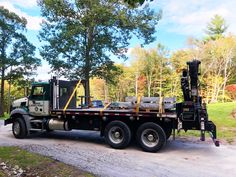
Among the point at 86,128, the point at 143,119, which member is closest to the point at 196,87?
the point at 143,119

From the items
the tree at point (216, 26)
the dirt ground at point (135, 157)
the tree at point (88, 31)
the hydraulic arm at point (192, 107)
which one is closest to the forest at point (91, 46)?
the tree at point (88, 31)

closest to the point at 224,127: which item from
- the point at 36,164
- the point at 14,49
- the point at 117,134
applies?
the point at 117,134

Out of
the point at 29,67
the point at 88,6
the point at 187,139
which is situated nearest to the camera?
the point at 187,139

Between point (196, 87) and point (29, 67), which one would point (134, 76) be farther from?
point (196, 87)

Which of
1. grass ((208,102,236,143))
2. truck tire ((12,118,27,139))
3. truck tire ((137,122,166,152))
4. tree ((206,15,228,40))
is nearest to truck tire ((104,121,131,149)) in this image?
truck tire ((137,122,166,152))

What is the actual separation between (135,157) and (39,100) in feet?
18.0

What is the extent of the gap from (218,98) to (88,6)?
33.0 metres

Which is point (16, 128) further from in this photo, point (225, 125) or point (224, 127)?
point (225, 125)

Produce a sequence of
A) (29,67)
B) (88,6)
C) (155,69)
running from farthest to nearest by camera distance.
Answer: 1. (155,69)
2. (29,67)
3. (88,6)

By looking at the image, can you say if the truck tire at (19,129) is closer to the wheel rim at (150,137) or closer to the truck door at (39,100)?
the truck door at (39,100)

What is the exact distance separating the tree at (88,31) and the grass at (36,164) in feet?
45.9

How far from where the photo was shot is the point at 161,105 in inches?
400

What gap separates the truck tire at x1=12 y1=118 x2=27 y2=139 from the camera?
12.5 metres

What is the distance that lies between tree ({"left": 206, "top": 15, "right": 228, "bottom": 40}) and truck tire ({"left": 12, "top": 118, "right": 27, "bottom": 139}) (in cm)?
5380
